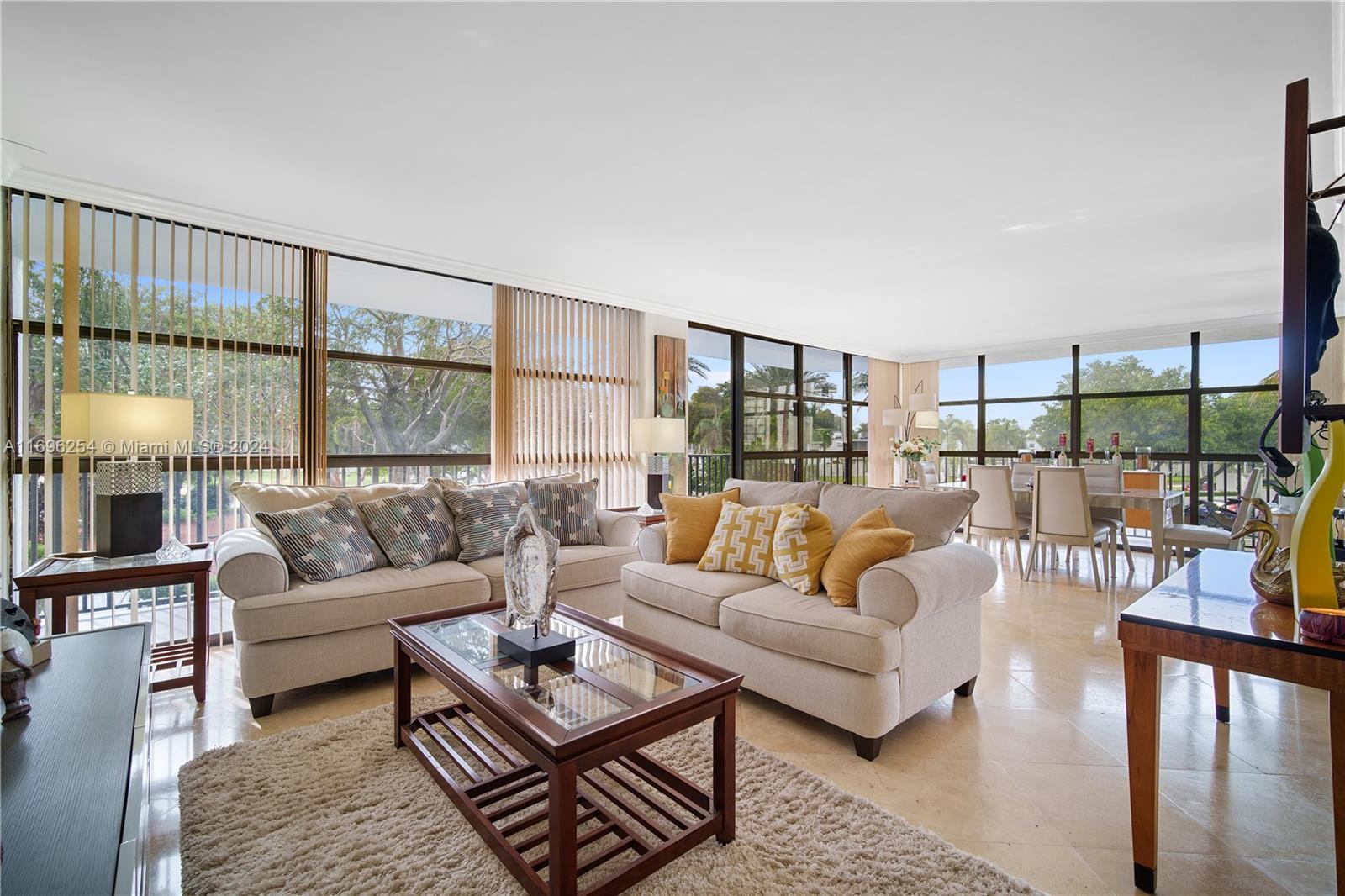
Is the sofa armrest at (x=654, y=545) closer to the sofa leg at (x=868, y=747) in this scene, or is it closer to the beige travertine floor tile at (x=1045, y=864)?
the sofa leg at (x=868, y=747)

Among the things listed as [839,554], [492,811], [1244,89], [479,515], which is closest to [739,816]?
[492,811]

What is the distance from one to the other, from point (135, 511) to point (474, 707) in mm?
2153

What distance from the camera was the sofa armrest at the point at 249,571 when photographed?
248cm

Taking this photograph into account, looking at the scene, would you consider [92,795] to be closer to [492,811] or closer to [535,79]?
[492,811]

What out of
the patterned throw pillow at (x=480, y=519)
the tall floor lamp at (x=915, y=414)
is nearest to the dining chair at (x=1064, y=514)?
the tall floor lamp at (x=915, y=414)

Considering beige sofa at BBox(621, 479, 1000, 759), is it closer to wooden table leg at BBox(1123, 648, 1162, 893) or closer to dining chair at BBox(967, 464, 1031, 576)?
wooden table leg at BBox(1123, 648, 1162, 893)

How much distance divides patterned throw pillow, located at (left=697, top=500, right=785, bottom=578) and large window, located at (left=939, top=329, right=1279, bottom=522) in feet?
16.8

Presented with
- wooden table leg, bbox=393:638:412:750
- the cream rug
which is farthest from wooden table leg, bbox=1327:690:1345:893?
wooden table leg, bbox=393:638:412:750

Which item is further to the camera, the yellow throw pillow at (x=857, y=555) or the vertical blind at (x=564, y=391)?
the vertical blind at (x=564, y=391)

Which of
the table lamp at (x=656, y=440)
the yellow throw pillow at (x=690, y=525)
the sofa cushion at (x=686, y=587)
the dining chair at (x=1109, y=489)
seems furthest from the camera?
the dining chair at (x=1109, y=489)

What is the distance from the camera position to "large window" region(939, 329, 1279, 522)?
20.2ft

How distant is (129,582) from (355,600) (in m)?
0.87

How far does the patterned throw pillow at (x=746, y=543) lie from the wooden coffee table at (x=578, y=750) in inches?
36.2

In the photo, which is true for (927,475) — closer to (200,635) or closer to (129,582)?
(200,635)
